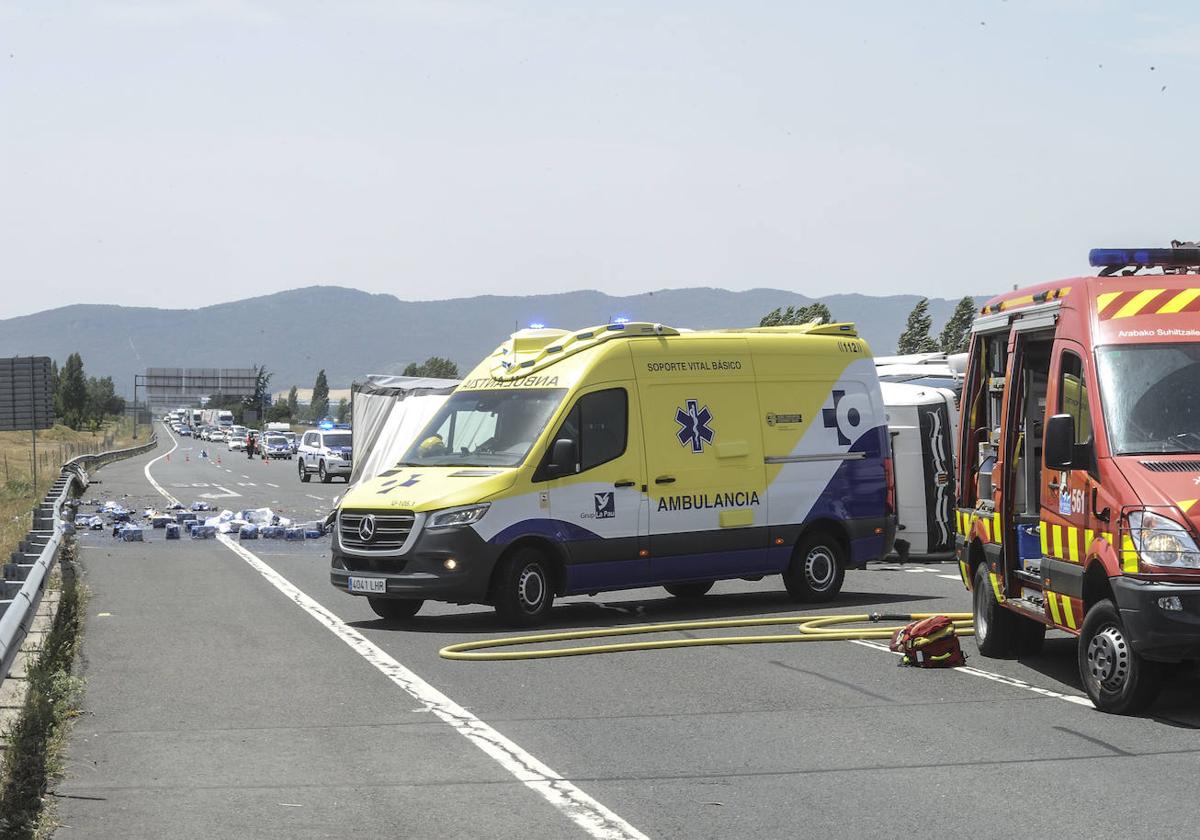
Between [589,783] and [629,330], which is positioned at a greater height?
[629,330]

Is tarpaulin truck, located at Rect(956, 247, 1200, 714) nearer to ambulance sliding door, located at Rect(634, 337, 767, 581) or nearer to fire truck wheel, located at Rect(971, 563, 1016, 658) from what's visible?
fire truck wheel, located at Rect(971, 563, 1016, 658)

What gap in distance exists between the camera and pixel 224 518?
29453mm

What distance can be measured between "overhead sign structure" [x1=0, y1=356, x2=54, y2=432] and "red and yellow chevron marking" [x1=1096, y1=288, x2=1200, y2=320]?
138ft

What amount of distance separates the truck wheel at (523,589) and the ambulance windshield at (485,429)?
0.88 m

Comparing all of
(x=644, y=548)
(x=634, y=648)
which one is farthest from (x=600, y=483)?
(x=634, y=648)

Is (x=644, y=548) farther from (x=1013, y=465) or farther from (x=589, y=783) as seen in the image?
(x=589, y=783)

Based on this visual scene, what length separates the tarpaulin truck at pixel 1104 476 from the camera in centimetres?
919

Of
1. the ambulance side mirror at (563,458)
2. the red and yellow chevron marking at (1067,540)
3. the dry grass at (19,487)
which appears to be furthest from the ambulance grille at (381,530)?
the dry grass at (19,487)

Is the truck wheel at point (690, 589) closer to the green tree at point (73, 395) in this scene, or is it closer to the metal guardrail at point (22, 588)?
the metal guardrail at point (22, 588)

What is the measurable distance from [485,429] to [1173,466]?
7.23 m

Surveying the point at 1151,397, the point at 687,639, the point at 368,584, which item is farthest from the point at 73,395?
the point at 1151,397

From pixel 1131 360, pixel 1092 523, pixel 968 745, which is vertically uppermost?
pixel 1131 360

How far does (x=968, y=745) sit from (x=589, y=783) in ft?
7.37

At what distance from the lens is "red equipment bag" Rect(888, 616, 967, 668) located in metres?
11.7
